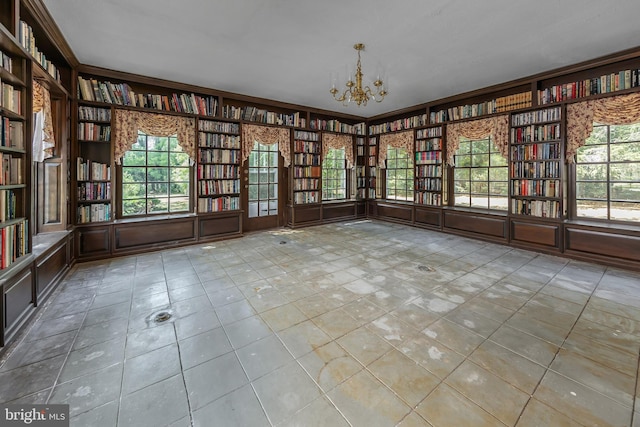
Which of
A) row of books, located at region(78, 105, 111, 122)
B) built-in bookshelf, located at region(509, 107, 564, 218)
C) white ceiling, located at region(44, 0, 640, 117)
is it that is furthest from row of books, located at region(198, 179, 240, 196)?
built-in bookshelf, located at region(509, 107, 564, 218)

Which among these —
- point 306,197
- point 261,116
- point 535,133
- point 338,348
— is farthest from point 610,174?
point 261,116

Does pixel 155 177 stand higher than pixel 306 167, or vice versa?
pixel 306 167

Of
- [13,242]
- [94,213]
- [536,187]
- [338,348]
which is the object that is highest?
[536,187]

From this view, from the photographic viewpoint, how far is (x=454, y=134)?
19.2 ft

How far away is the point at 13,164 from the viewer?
91.6 inches

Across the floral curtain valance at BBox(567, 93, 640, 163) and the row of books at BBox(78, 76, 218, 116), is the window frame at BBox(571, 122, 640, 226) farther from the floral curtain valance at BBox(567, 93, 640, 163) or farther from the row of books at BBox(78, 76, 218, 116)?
the row of books at BBox(78, 76, 218, 116)

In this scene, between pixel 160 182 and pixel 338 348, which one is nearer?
pixel 338 348

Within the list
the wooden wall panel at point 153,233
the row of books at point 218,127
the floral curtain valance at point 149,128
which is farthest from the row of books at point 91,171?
the row of books at point 218,127

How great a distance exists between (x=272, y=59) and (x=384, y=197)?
4.98 metres

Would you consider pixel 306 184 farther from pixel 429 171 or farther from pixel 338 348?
Answer: pixel 338 348

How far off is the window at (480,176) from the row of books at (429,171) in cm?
37

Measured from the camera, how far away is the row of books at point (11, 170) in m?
2.19

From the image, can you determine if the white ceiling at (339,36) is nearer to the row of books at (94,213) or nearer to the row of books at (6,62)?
the row of books at (6,62)

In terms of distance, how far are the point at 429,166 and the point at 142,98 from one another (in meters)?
5.85
